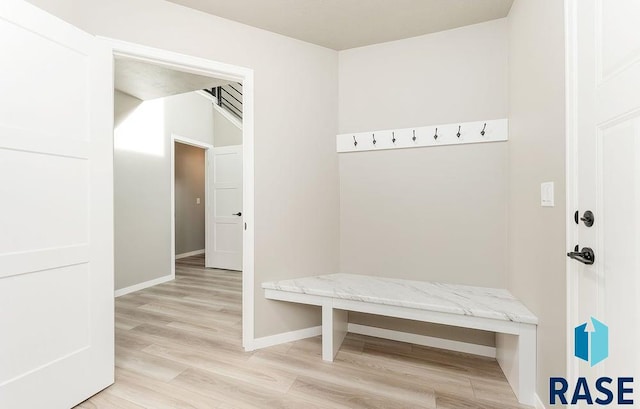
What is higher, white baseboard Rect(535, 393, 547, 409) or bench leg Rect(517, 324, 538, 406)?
bench leg Rect(517, 324, 538, 406)

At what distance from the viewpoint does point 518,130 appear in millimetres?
1786

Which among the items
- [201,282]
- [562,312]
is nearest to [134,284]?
[201,282]

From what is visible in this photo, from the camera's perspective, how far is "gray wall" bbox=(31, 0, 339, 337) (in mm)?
2023

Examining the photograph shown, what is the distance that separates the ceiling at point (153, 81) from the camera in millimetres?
2834

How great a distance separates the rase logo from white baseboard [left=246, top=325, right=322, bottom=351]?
160 cm

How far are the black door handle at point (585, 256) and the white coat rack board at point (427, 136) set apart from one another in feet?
3.75

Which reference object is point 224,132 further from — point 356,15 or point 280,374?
point 280,374

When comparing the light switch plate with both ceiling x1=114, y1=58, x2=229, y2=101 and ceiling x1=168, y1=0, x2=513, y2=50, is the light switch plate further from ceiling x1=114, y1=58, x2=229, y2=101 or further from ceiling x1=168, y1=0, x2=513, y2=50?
ceiling x1=114, y1=58, x2=229, y2=101

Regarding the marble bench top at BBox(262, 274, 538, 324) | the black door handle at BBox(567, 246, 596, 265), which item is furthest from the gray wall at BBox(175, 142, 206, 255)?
the black door handle at BBox(567, 246, 596, 265)

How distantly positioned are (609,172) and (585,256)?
317 mm

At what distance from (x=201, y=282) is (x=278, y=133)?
9.01 feet

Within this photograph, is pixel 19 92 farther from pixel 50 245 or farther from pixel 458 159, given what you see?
pixel 458 159

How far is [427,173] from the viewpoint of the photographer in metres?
2.23

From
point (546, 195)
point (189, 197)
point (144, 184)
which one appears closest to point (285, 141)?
point (546, 195)
